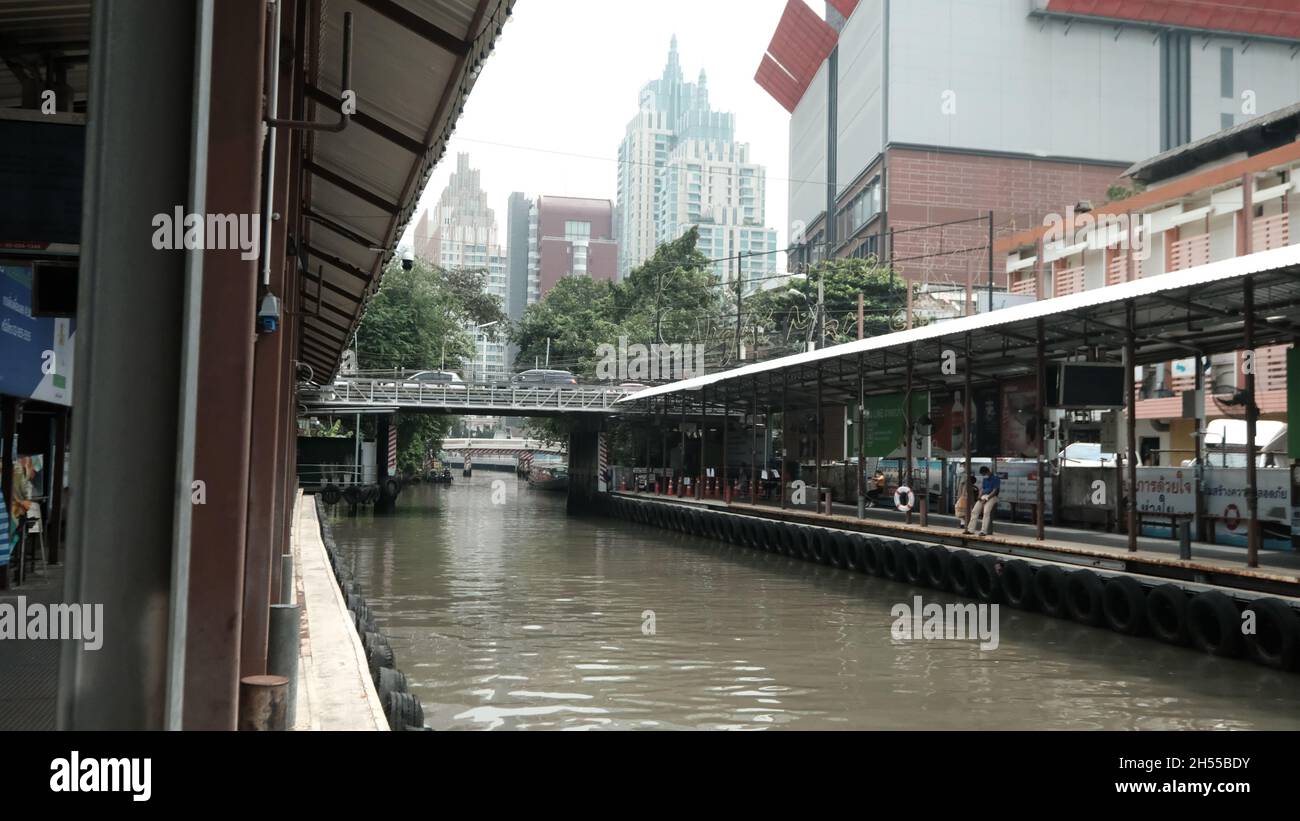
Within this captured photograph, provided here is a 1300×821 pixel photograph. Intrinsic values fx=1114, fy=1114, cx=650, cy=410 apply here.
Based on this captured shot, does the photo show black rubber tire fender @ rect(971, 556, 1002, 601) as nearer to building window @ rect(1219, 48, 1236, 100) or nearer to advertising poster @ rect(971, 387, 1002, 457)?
advertising poster @ rect(971, 387, 1002, 457)

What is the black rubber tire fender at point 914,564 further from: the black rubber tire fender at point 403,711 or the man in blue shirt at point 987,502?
the black rubber tire fender at point 403,711

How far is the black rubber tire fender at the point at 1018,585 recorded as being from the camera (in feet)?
52.7

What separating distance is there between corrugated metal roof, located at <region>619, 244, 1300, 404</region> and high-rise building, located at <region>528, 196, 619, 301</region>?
473 ft

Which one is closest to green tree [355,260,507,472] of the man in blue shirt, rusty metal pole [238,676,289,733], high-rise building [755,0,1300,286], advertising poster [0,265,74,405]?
high-rise building [755,0,1300,286]

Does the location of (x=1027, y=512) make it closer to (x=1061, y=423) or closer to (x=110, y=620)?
(x=1061, y=423)

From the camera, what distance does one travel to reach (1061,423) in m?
20.8

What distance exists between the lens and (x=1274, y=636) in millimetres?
11742

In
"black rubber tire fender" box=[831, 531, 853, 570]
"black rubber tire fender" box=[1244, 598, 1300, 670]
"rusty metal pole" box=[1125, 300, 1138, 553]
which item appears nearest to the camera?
"black rubber tire fender" box=[1244, 598, 1300, 670]

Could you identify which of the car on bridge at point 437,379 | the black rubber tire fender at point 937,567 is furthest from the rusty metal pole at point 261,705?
the car on bridge at point 437,379

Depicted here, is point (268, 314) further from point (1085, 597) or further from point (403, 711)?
point (1085, 597)

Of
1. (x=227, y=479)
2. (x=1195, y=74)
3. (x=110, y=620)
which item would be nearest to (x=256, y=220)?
(x=227, y=479)

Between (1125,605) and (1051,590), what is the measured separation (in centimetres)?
161

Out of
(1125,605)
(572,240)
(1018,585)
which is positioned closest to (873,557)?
(1018,585)

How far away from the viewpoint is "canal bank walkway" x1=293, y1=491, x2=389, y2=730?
6391 mm
